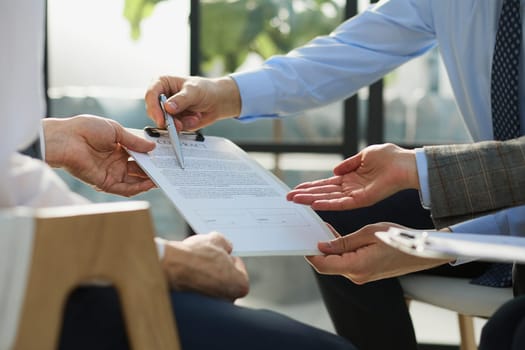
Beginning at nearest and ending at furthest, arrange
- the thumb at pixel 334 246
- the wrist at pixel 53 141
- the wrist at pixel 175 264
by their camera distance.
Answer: the wrist at pixel 175 264
the thumb at pixel 334 246
the wrist at pixel 53 141

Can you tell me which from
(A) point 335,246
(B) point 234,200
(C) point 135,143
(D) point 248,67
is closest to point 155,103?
(C) point 135,143

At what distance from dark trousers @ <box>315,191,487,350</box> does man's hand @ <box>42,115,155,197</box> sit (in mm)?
440

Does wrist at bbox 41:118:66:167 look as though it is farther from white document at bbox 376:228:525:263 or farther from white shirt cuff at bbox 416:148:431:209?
white document at bbox 376:228:525:263

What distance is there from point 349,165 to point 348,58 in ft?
2.06

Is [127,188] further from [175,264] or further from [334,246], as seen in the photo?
[175,264]

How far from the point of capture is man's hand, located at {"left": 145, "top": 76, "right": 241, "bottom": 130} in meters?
1.57

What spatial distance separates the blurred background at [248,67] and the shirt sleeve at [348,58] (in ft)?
3.50

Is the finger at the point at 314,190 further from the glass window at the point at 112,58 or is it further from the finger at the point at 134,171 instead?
the glass window at the point at 112,58

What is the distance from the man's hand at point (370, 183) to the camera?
1294 millimetres

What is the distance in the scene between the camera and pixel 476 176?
1.27 metres

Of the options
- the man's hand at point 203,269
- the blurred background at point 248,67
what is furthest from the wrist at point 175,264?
the blurred background at point 248,67

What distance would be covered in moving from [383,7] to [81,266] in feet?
4.45

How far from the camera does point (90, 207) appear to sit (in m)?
0.82

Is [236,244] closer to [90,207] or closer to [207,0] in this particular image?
[90,207]
